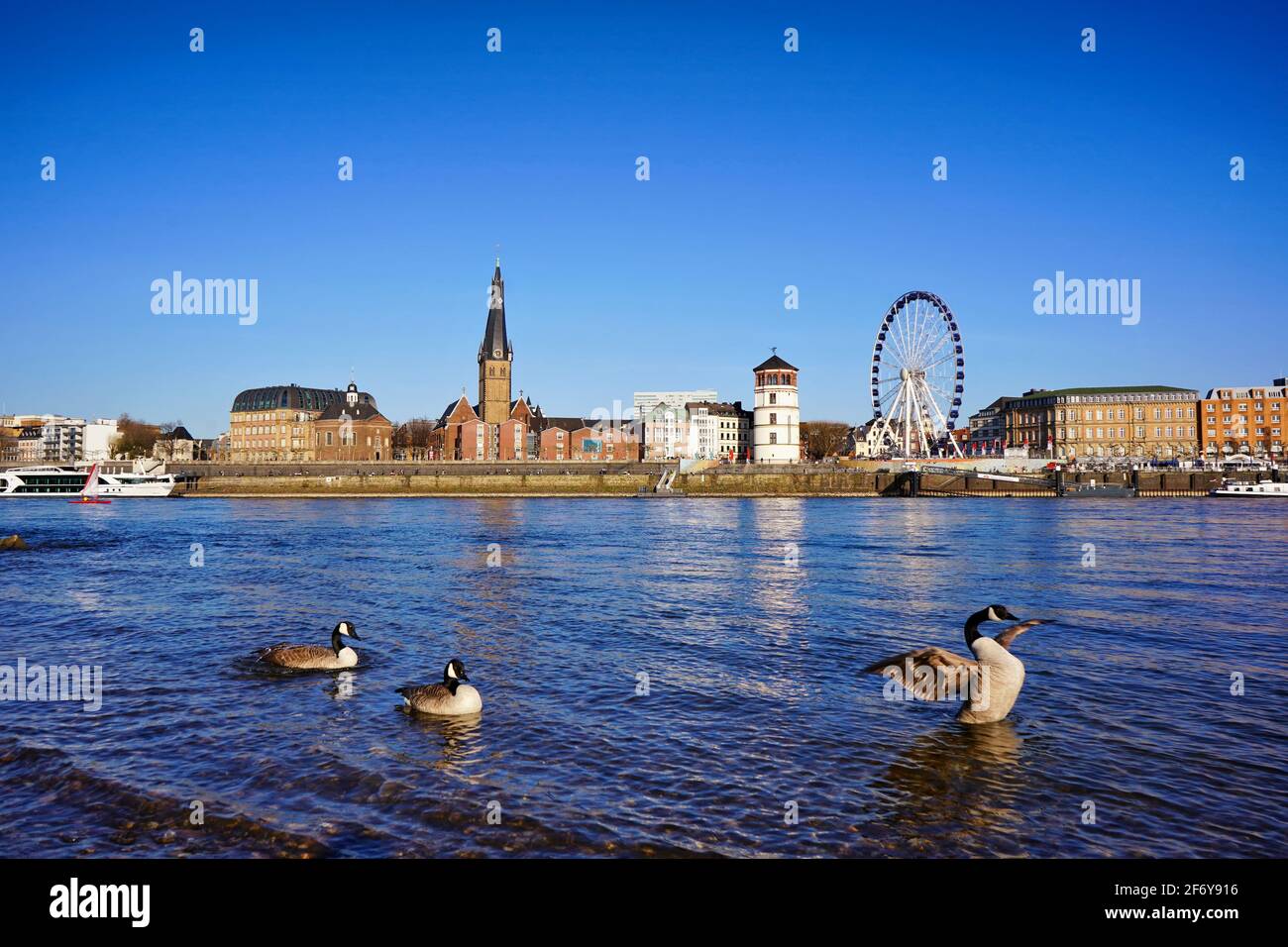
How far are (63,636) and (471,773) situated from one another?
14023 millimetres

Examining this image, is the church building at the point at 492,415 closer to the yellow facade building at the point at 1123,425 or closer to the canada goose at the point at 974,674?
the yellow facade building at the point at 1123,425

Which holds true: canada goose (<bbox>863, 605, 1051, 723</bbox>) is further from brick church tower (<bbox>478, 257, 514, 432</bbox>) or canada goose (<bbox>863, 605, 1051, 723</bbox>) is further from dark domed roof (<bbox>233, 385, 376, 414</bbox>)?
dark domed roof (<bbox>233, 385, 376, 414</bbox>)

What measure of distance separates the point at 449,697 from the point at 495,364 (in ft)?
502

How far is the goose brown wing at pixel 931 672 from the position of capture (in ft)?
39.3

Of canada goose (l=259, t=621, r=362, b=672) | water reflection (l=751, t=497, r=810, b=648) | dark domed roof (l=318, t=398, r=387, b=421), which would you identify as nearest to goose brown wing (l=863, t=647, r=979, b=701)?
water reflection (l=751, t=497, r=810, b=648)

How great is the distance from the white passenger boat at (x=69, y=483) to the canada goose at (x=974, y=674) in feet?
414

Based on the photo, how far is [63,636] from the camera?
18.6 meters

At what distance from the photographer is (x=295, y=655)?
601 inches

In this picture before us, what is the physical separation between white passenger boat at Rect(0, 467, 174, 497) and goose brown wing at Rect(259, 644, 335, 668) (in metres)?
117

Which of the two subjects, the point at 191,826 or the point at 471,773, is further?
the point at 471,773

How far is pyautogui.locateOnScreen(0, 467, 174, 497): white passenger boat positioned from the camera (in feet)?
376
